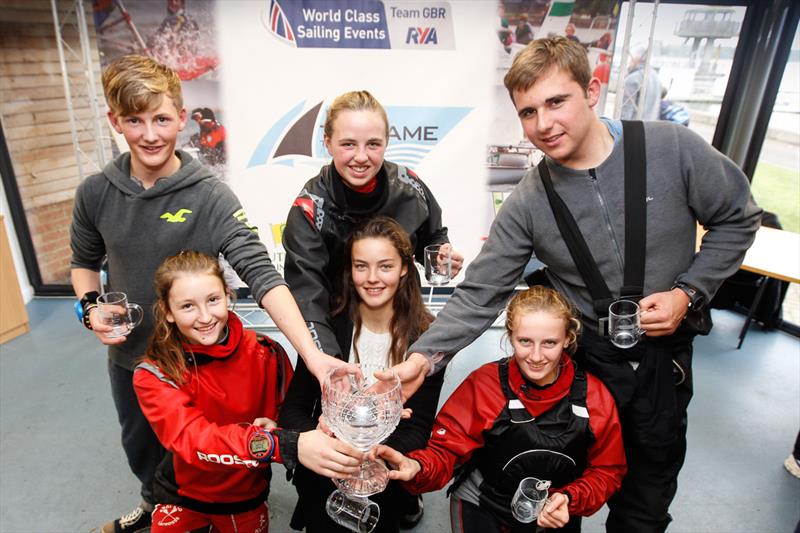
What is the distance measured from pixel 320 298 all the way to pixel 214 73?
9.43 ft

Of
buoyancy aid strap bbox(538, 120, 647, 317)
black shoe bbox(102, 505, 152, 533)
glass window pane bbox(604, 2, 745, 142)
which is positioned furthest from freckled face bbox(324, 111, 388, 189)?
glass window pane bbox(604, 2, 745, 142)

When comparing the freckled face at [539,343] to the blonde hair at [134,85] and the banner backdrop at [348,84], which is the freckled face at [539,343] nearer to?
the blonde hair at [134,85]

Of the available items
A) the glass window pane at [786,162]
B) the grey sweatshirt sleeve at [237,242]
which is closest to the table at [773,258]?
the glass window pane at [786,162]

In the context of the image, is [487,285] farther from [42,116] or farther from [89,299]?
[42,116]

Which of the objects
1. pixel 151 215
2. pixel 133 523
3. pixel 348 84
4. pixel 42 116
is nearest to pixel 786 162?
pixel 348 84

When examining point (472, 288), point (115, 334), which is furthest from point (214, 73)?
point (472, 288)

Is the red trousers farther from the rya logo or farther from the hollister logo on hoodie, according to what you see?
the rya logo

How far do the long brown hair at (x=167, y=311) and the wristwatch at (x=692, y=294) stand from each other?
1.50m

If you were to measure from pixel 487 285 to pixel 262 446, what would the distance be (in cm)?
88

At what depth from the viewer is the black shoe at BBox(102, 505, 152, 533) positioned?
2404mm

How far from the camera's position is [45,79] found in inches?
178

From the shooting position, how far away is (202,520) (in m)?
1.96

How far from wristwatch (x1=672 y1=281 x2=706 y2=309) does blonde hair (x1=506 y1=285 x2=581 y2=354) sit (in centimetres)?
32

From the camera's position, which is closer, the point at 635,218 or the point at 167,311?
the point at 635,218
